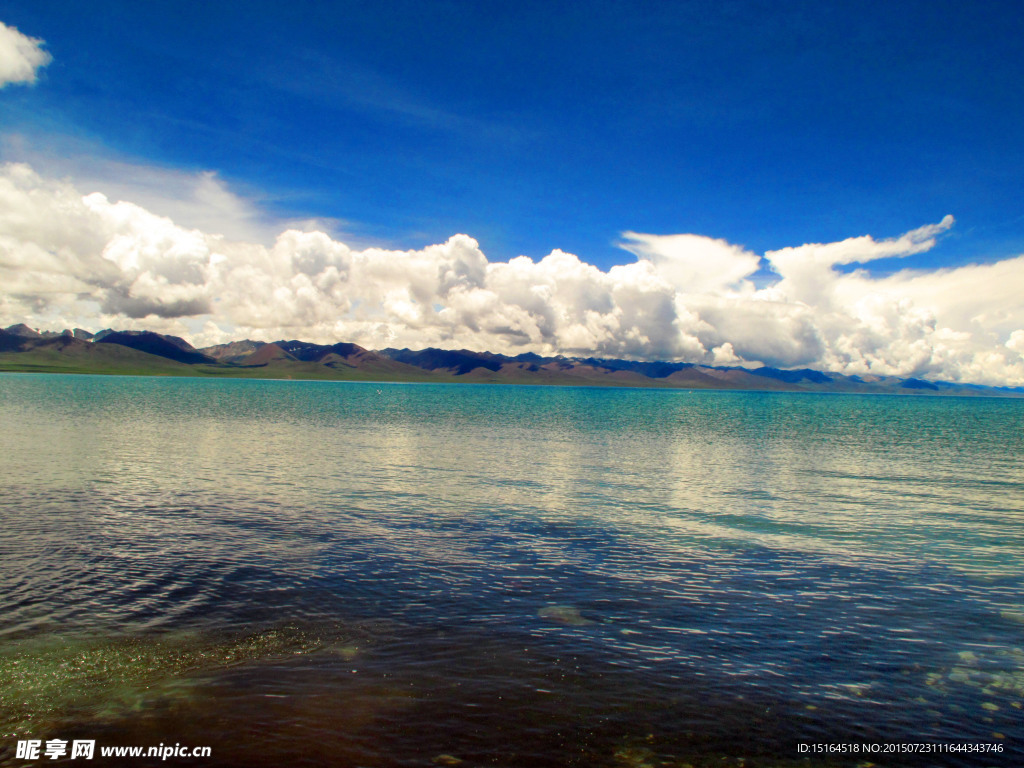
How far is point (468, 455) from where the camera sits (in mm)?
65188

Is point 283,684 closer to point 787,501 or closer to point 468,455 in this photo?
point 787,501

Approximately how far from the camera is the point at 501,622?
19.0 metres

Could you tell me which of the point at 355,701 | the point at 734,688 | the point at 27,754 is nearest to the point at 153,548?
the point at 27,754

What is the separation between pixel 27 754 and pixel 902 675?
71.6ft
